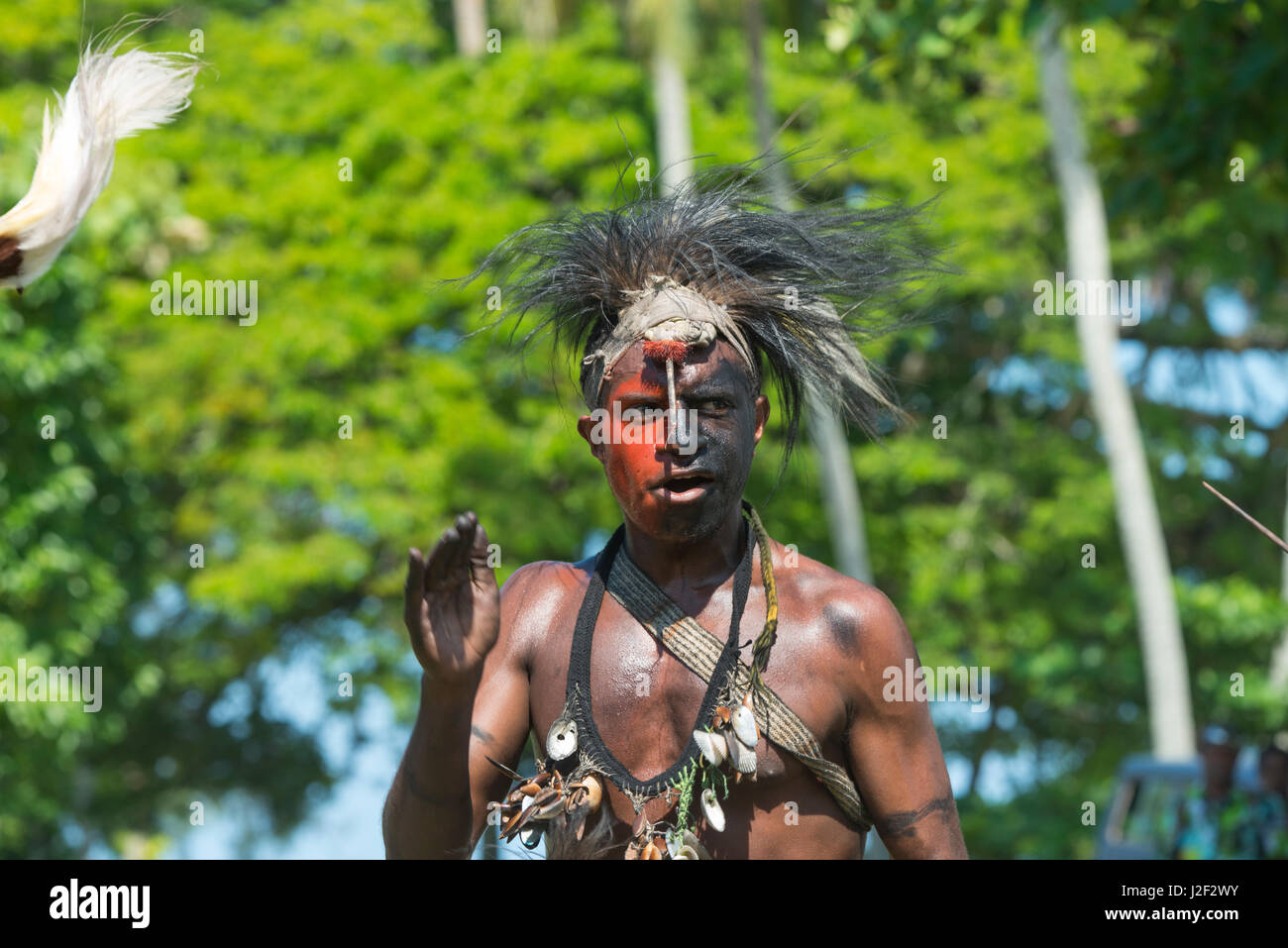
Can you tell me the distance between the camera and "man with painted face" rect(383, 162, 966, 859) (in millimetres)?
3250

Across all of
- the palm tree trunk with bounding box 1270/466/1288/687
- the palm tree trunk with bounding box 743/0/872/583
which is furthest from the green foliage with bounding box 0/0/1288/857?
the palm tree trunk with bounding box 743/0/872/583

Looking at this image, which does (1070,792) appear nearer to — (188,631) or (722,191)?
(188,631)

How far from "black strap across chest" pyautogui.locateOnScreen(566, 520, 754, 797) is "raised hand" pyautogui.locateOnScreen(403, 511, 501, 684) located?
1.43ft

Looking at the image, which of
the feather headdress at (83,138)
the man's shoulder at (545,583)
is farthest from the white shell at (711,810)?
the feather headdress at (83,138)

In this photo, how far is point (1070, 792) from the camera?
1966 cm

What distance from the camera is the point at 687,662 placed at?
335 cm

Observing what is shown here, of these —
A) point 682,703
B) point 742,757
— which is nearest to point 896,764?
point 742,757

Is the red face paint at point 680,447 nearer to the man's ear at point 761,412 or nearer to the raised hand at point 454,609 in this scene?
the man's ear at point 761,412

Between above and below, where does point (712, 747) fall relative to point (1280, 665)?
above

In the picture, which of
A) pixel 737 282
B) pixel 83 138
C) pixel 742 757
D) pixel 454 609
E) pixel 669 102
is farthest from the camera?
pixel 669 102

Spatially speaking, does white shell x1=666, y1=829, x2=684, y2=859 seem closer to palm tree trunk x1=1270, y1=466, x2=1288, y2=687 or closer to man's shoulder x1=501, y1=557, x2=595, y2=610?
man's shoulder x1=501, y1=557, x2=595, y2=610

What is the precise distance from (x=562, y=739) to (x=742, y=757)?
35cm

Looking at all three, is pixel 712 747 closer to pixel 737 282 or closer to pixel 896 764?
pixel 896 764

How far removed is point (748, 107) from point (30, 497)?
28.9ft
